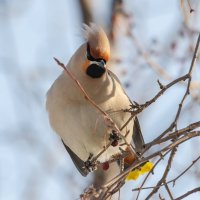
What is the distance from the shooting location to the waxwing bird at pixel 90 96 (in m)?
3.57

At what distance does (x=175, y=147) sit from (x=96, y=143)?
148 centimetres

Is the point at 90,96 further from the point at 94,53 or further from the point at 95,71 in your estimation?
the point at 94,53

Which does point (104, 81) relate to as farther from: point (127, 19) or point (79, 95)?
point (127, 19)

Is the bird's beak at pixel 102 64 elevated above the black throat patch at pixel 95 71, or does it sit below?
below

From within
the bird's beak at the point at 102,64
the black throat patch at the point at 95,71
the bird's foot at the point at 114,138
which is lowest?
the bird's foot at the point at 114,138

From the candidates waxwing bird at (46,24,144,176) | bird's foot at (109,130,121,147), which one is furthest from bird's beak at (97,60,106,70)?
bird's foot at (109,130,121,147)

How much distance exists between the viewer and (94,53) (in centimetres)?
351

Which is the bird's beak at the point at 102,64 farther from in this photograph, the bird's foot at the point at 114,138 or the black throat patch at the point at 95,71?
the bird's foot at the point at 114,138

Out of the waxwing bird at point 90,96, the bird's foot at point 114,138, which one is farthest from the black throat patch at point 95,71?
the bird's foot at point 114,138

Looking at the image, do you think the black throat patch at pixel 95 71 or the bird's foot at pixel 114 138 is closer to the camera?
the bird's foot at pixel 114 138

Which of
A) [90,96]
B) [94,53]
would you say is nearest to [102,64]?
[94,53]

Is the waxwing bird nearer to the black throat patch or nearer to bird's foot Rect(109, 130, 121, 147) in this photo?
the black throat patch

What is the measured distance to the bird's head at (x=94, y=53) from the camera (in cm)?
349

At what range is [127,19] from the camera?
14.8ft
